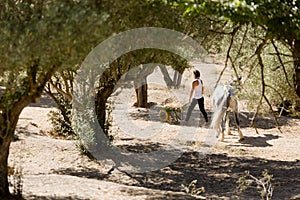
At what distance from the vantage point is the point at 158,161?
12203 millimetres

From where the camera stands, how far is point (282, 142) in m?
15.2

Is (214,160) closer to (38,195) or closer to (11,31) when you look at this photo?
(38,195)

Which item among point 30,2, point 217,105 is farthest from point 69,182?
point 217,105

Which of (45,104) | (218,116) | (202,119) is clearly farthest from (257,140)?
(45,104)

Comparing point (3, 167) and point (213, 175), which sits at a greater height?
point (3, 167)

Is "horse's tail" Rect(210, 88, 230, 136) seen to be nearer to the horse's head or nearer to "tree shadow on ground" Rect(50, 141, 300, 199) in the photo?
"tree shadow on ground" Rect(50, 141, 300, 199)

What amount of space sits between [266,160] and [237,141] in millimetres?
2123

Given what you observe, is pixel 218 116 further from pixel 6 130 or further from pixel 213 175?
pixel 6 130

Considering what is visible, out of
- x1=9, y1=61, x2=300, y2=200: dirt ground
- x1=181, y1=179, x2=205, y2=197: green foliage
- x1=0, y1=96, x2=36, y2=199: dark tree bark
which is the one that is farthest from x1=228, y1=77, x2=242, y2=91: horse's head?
x1=0, y1=96, x2=36, y2=199: dark tree bark

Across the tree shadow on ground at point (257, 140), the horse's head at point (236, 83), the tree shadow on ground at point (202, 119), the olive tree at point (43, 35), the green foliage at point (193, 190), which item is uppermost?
the olive tree at point (43, 35)

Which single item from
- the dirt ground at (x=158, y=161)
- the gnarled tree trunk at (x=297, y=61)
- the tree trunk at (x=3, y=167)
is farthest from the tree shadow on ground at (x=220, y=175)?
the tree trunk at (x=3, y=167)

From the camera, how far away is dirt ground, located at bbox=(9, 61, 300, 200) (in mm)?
8492

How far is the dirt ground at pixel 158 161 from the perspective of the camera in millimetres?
8492

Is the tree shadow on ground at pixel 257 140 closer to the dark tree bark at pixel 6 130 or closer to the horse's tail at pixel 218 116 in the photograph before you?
the horse's tail at pixel 218 116
